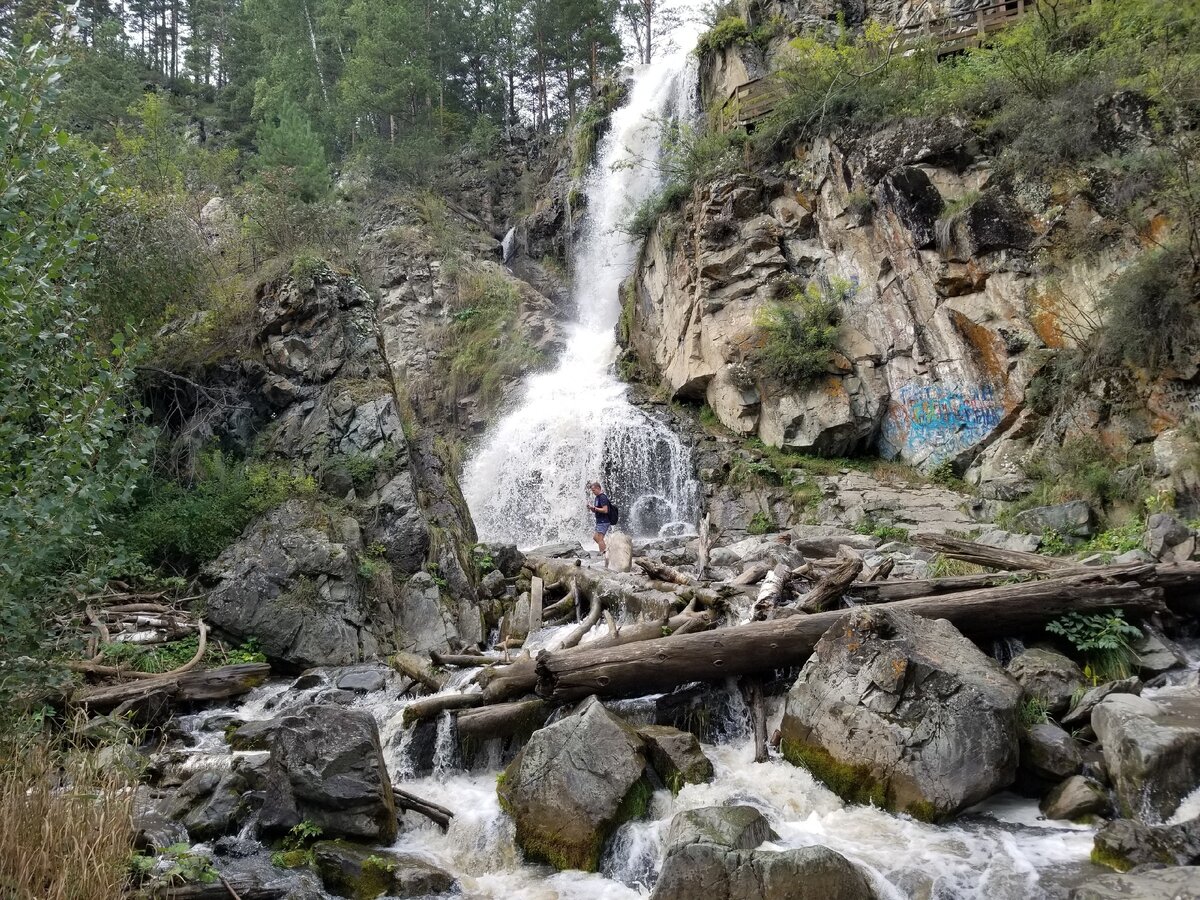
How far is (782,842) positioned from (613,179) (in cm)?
2331

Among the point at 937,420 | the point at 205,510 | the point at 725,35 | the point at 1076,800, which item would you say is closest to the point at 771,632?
the point at 1076,800

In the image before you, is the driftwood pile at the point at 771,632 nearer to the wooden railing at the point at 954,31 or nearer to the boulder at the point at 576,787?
the boulder at the point at 576,787

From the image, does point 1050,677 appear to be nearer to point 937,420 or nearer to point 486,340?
point 937,420

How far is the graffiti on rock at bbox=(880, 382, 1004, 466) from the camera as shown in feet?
44.8

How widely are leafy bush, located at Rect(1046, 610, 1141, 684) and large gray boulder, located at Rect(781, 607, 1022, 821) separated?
1.28m

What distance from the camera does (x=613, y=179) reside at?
81.5 feet

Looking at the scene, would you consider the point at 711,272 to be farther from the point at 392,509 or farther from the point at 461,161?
the point at 461,161

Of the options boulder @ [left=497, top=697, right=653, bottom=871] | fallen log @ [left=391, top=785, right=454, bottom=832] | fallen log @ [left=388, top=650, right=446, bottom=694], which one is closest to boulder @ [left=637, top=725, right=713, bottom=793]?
boulder @ [left=497, top=697, right=653, bottom=871]

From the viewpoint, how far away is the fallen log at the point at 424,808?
5.81 m

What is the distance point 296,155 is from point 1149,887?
80.7 ft

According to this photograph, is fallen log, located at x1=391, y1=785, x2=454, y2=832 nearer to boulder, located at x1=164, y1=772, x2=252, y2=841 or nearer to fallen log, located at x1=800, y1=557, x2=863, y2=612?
boulder, located at x1=164, y1=772, x2=252, y2=841

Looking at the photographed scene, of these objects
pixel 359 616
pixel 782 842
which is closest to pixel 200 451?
pixel 359 616

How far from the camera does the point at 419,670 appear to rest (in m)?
8.18

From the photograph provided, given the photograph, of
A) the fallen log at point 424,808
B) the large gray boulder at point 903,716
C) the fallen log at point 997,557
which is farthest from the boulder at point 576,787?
the fallen log at point 997,557
